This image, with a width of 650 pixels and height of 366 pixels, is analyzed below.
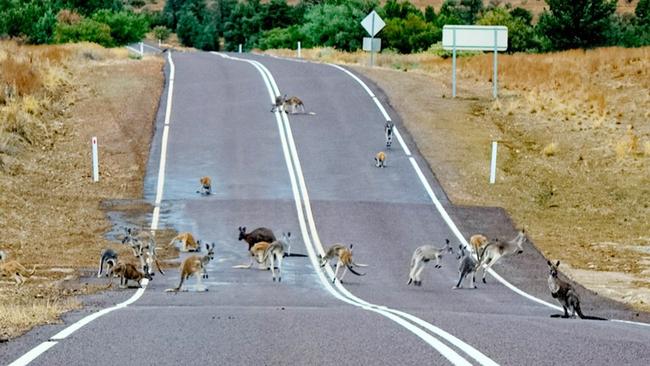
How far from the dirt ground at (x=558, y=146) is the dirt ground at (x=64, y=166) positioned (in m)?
8.70

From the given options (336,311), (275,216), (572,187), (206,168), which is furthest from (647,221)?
(336,311)

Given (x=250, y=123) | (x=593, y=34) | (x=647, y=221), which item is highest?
(x=593, y=34)

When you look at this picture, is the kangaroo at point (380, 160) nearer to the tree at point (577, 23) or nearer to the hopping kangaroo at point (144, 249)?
the hopping kangaroo at point (144, 249)

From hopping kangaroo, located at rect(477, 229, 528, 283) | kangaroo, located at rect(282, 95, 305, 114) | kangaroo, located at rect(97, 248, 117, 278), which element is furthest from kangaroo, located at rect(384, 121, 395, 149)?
kangaroo, located at rect(97, 248, 117, 278)

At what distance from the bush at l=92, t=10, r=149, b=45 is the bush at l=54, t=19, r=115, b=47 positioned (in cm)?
347

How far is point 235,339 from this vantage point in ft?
33.7

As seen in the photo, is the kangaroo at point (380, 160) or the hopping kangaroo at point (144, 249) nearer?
the hopping kangaroo at point (144, 249)

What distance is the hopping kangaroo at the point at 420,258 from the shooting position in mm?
19062

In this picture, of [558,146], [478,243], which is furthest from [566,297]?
[558,146]

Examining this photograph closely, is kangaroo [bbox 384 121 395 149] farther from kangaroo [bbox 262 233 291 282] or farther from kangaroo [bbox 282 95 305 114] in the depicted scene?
kangaroo [bbox 262 233 291 282]

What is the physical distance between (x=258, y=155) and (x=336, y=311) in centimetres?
1967

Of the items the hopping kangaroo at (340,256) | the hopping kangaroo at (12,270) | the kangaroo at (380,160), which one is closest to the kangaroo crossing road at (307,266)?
the hopping kangaroo at (340,256)

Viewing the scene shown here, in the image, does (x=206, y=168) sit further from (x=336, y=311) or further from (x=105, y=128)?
(x=336, y=311)

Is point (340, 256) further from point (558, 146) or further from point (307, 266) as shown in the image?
point (558, 146)
